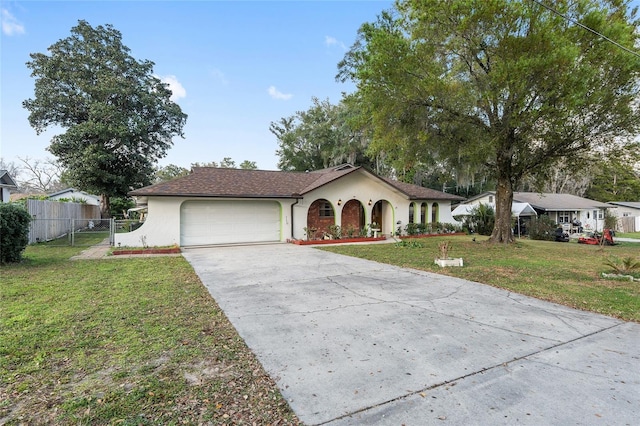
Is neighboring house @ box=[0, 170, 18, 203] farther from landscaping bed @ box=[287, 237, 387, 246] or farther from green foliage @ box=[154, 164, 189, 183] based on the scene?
green foliage @ box=[154, 164, 189, 183]

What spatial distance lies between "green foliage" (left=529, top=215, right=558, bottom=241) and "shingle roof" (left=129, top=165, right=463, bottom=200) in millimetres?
9031

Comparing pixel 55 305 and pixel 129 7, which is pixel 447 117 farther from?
pixel 55 305

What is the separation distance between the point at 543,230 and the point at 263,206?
1923cm

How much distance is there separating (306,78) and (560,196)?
29.3 m

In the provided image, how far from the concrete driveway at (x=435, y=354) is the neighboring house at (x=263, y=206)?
7.91 m

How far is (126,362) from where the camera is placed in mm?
3268

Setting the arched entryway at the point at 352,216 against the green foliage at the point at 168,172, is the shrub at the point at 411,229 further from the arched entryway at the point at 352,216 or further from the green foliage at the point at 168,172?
the green foliage at the point at 168,172

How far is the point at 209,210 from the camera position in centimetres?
1425

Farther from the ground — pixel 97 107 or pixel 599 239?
pixel 97 107

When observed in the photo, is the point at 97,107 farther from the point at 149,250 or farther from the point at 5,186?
the point at 149,250

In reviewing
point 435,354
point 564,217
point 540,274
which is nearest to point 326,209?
point 540,274

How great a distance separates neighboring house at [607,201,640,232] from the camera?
1297 inches

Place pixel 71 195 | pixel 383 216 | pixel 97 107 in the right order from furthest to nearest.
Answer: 1. pixel 71 195
2. pixel 97 107
3. pixel 383 216

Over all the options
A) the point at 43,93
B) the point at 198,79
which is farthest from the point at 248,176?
the point at 43,93
